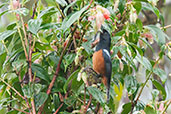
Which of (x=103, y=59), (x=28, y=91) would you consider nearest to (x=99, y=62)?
(x=103, y=59)

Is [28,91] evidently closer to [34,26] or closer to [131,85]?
[34,26]

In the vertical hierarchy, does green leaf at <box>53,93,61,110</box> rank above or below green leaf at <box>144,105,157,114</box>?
above

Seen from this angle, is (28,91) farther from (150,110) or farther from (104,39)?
(150,110)

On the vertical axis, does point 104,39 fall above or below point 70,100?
above

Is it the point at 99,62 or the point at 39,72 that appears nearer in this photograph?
the point at 99,62

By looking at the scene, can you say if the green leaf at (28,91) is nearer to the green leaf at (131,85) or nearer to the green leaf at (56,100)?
the green leaf at (56,100)

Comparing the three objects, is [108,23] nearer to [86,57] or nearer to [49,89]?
[86,57]

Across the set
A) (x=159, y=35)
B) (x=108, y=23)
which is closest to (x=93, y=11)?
(x=108, y=23)

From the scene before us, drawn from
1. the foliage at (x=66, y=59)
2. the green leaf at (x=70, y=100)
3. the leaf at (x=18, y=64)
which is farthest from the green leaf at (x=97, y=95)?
the leaf at (x=18, y=64)

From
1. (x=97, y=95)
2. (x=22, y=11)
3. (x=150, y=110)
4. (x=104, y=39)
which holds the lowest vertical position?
(x=150, y=110)

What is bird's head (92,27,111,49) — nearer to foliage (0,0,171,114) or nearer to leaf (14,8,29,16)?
foliage (0,0,171,114)

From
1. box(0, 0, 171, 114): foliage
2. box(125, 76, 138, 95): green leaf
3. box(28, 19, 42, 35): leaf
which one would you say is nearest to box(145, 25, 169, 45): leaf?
box(0, 0, 171, 114): foliage

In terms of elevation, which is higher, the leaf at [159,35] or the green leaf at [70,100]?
the leaf at [159,35]

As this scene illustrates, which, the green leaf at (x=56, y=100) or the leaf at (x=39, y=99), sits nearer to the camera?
the leaf at (x=39, y=99)
